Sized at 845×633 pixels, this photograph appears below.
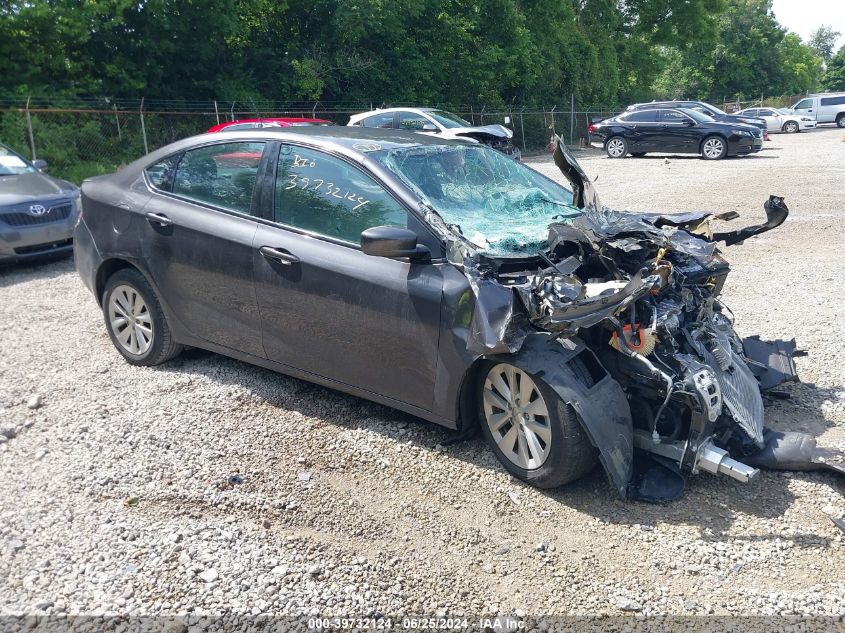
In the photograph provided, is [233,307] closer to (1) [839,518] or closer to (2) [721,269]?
(2) [721,269]

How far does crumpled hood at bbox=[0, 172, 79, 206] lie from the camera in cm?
885

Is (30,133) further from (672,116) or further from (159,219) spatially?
(672,116)

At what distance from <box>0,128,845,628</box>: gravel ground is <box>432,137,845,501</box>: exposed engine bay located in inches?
8.9

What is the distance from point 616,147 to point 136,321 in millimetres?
21546

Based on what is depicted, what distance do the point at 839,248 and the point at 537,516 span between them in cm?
726

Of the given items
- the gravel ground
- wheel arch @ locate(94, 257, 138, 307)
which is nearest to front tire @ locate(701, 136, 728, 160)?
the gravel ground

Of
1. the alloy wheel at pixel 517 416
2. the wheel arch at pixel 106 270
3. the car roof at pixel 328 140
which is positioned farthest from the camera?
the wheel arch at pixel 106 270

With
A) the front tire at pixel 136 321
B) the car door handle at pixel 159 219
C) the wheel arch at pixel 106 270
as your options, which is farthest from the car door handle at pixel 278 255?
the wheel arch at pixel 106 270

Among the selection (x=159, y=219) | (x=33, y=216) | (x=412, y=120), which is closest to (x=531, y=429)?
(x=159, y=219)

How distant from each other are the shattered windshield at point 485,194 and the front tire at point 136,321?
2.06 meters

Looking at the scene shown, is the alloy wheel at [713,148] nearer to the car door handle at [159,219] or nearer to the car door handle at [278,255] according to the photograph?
the car door handle at [159,219]

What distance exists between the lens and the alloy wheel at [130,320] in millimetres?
5312

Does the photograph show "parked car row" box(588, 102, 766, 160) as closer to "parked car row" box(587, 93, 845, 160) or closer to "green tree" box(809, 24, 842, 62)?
"parked car row" box(587, 93, 845, 160)

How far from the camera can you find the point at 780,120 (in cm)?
3519
